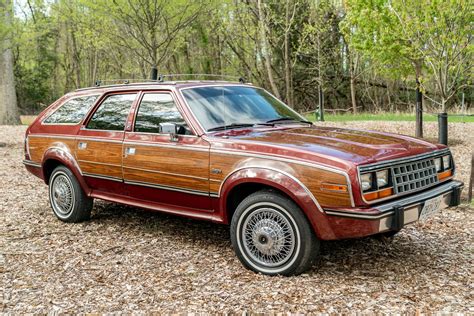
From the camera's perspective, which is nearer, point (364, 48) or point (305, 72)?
point (364, 48)

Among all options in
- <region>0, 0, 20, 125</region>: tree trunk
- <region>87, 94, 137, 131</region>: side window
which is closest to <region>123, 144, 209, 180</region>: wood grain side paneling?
<region>87, 94, 137, 131</region>: side window

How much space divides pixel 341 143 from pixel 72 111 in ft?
11.9

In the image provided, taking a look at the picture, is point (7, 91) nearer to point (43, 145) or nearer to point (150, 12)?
point (150, 12)

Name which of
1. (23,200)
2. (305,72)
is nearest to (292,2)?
(305,72)

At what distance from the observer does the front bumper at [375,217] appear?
3.74 meters

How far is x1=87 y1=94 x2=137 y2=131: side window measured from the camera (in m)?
5.51

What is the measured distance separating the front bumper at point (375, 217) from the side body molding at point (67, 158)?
129 inches

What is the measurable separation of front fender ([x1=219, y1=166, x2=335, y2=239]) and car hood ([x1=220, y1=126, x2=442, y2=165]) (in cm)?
23

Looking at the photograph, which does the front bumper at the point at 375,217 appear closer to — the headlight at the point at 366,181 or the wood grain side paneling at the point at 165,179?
the headlight at the point at 366,181

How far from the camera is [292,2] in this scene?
875 inches

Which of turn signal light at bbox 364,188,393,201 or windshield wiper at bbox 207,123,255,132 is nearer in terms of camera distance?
turn signal light at bbox 364,188,393,201

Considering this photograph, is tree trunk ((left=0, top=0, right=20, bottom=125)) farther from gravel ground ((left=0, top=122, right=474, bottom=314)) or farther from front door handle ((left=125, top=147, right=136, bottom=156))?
front door handle ((left=125, top=147, right=136, bottom=156))

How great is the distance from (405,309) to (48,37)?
A: 39.2 meters

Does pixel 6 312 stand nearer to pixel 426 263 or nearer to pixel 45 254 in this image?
pixel 45 254
